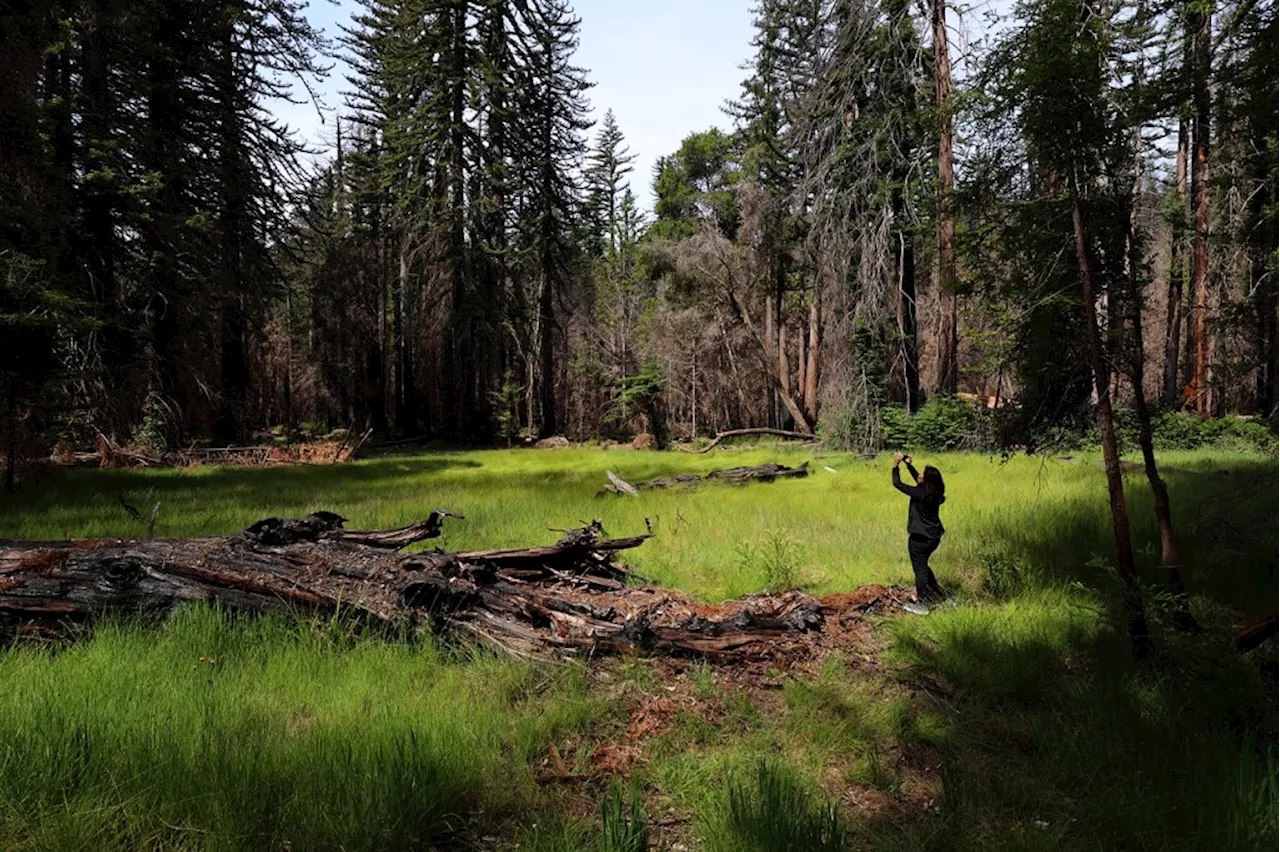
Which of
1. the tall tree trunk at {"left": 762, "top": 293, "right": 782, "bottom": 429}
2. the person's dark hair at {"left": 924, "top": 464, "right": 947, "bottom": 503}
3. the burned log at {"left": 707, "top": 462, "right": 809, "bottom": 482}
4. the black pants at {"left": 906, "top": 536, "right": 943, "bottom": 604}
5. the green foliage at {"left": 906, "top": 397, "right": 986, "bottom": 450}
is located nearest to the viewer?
the black pants at {"left": 906, "top": 536, "right": 943, "bottom": 604}

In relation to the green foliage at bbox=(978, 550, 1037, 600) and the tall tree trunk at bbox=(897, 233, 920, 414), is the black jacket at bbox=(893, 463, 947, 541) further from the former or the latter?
the tall tree trunk at bbox=(897, 233, 920, 414)

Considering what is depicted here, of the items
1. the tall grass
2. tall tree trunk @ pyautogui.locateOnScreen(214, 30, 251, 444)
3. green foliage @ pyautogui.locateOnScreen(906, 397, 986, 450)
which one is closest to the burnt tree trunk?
green foliage @ pyautogui.locateOnScreen(906, 397, 986, 450)

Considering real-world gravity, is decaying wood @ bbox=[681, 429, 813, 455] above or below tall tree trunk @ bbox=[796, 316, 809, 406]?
below

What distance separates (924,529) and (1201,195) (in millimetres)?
22946

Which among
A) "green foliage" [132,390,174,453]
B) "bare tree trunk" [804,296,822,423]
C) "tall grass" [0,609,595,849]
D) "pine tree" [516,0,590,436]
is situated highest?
"pine tree" [516,0,590,436]

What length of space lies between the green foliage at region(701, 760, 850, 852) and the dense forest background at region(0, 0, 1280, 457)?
16.5 feet

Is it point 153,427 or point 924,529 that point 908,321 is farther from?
point 153,427

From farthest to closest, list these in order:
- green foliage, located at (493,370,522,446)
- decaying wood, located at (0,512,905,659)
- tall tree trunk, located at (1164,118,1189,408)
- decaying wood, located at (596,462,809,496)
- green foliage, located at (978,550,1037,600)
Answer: green foliage, located at (493,370,522,446)
tall tree trunk, located at (1164,118,1189,408)
decaying wood, located at (596,462,809,496)
green foliage, located at (978,550,1037,600)
decaying wood, located at (0,512,905,659)

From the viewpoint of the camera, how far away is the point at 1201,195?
66.4 ft

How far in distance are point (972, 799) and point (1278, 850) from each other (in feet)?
3.94

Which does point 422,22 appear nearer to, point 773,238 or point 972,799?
point 773,238

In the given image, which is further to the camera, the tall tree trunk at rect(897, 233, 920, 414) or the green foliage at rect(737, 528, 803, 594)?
the tall tree trunk at rect(897, 233, 920, 414)

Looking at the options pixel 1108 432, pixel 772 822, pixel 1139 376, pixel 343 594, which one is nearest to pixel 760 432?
pixel 1139 376

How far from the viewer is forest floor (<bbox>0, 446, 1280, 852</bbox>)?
105 inches
